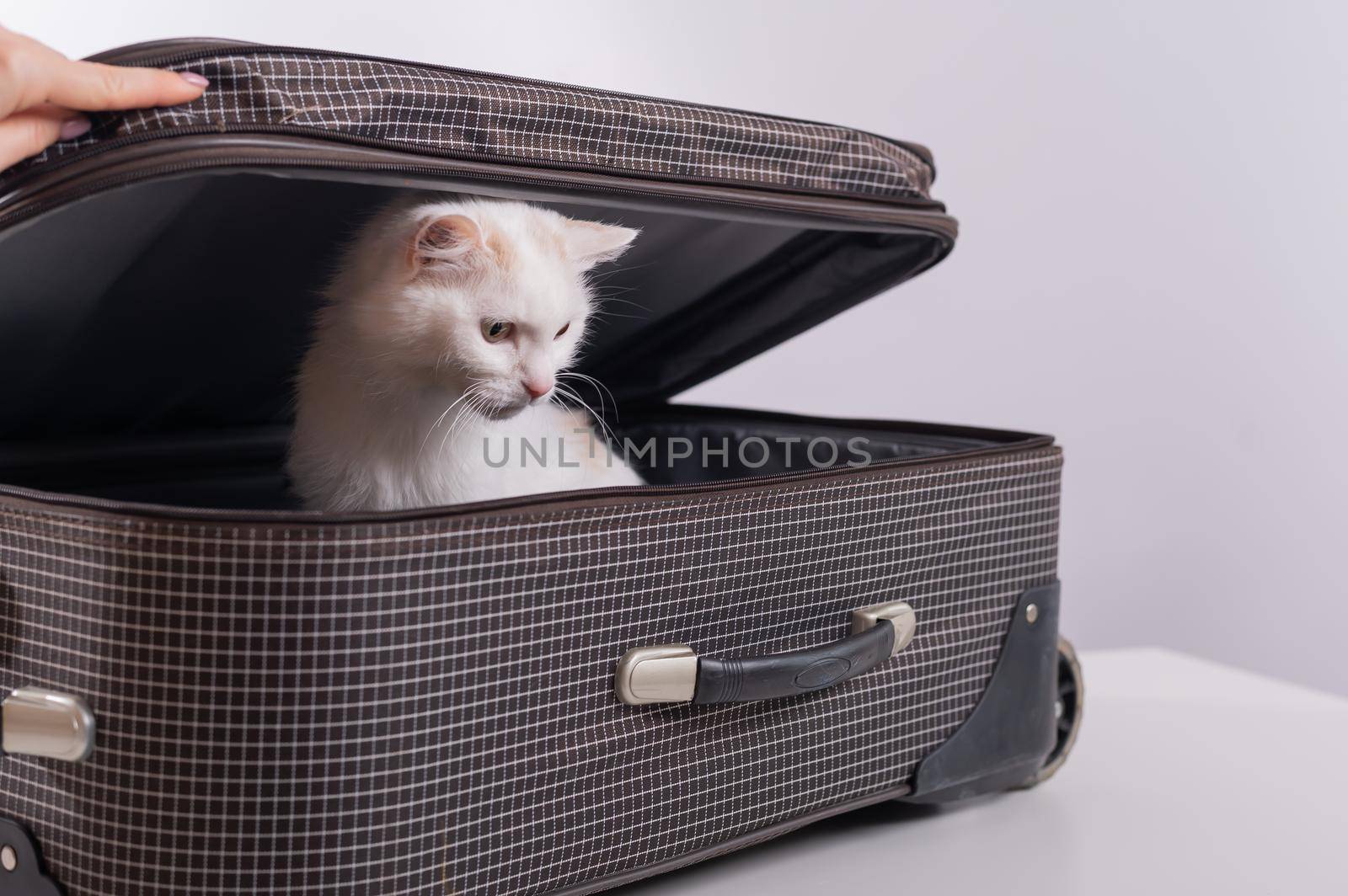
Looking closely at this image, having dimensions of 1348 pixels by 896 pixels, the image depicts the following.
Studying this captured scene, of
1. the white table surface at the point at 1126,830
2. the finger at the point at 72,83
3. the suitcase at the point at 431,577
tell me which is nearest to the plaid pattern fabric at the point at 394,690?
the suitcase at the point at 431,577

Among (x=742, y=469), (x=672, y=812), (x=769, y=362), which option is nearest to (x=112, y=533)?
(x=672, y=812)

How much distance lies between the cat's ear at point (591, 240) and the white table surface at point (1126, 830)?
0.54 meters

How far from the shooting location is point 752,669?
915mm

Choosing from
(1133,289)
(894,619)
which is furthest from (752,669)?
(1133,289)

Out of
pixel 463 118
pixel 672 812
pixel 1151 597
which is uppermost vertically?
pixel 463 118

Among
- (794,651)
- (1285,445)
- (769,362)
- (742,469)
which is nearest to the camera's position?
(794,651)

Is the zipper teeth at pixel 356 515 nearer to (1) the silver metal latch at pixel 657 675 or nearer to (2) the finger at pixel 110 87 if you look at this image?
(1) the silver metal latch at pixel 657 675

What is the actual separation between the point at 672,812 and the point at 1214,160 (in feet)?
6.38

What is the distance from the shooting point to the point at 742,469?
1.51 m

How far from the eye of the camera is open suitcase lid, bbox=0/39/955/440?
74 centimetres

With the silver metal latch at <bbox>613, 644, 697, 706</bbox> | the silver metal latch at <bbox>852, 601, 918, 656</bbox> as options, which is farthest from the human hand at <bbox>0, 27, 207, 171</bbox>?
the silver metal latch at <bbox>852, 601, 918, 656</bbox>

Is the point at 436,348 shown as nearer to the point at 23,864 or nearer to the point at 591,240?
the point at 591,240

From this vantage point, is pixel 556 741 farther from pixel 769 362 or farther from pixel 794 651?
pixel 769 362

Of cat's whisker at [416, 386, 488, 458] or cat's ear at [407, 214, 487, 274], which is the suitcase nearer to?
cat's ear at [407, 214, 487, 274]
